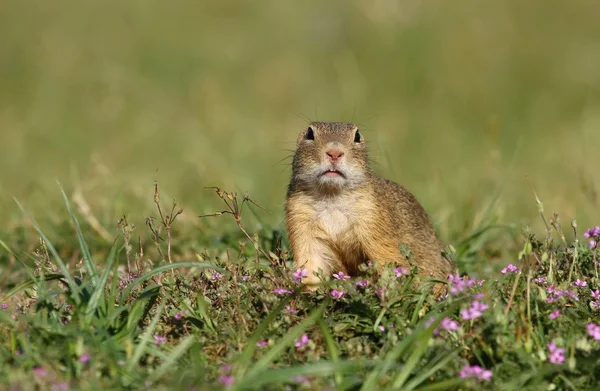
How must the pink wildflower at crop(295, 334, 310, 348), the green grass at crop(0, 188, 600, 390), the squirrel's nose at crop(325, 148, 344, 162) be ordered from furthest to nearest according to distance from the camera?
the squirrel's nose at crop(325, 148, 344, 162)
the pink wildflower at crop(295, 334, 310, 348)
the green grass at crop(0, 188, 600, 390)

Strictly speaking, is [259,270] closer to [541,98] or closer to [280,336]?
[280,336]

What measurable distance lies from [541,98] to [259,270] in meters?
9.23

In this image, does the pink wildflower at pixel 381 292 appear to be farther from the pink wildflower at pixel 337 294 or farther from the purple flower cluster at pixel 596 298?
the purple flower cluster at pixel 596 298

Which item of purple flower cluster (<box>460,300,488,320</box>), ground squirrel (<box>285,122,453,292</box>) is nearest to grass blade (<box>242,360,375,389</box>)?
purple flower cluster (<box>460,300,488,320</box>)

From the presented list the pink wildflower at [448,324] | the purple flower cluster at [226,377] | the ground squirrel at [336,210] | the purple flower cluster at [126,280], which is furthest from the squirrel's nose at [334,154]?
the purple flower cluster at [226,377]

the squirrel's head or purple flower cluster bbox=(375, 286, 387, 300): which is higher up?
the squirrel's head

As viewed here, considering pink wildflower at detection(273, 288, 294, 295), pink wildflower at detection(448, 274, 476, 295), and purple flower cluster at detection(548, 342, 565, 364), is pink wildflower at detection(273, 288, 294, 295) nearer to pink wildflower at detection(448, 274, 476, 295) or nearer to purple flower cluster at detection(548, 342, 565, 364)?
pink wildflower at detection(448, 274, 476, 295)

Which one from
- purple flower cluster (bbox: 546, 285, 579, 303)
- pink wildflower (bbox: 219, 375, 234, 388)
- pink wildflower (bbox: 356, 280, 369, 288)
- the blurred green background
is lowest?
pink wildflower (bbox: 219, 375, 234, 388)

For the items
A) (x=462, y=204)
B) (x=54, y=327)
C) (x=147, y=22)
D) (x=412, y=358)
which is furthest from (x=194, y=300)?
(x=147, y=22)

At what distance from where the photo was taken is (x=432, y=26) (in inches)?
510

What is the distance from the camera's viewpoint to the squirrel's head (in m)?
4.92

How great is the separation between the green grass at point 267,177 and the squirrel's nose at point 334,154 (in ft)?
1.76

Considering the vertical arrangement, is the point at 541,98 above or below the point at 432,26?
below

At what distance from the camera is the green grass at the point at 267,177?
3375 mm
